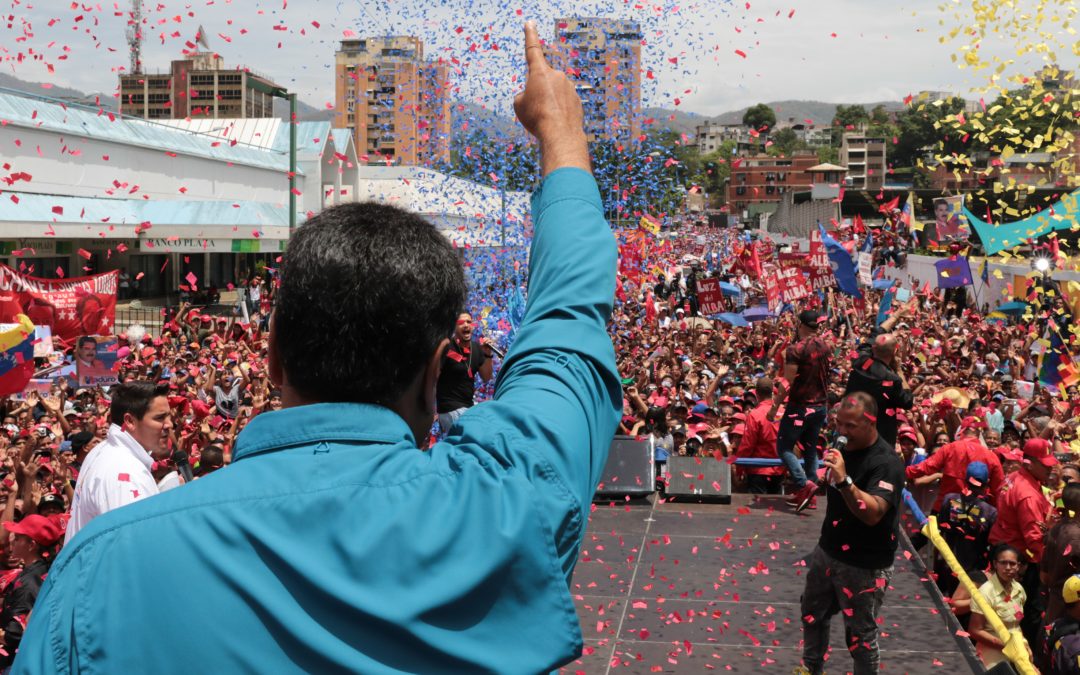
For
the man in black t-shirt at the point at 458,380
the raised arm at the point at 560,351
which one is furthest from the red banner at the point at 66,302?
the raised arm at the point at 560,351

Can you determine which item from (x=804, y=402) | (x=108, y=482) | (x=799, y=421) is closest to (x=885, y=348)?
(x=804, y=402)

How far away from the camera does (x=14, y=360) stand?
11.5 metres

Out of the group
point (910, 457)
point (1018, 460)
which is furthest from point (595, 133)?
point (1018, 460)

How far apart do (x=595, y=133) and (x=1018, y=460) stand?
22.7 ft

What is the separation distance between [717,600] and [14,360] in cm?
749

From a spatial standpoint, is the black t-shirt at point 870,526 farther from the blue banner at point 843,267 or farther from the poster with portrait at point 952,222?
the poster with portrait at point 952,222

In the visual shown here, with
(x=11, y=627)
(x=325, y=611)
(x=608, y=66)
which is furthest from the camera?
(x=608, y=66)

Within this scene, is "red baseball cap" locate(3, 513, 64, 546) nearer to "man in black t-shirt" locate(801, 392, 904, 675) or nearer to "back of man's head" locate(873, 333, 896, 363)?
"man in black t-shirt" locate(801, 392, 904, 675)

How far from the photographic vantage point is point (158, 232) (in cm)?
3144

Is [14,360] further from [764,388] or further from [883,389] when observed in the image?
[883,389]

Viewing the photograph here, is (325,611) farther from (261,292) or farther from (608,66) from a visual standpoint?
(261,292)

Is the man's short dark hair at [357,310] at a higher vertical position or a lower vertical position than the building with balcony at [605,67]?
lower

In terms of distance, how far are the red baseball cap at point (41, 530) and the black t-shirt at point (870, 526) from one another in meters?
4.35

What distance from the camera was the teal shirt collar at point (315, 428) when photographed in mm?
1251
